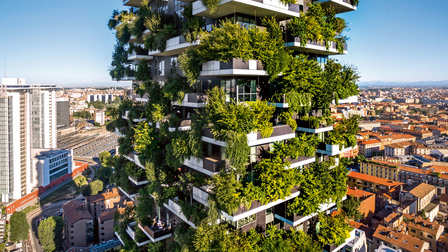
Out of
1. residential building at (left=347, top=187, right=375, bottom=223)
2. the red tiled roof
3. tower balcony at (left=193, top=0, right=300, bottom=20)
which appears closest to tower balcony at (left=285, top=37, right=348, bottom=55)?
tower balcony at (left=193, top=0, right=300, bottom=20)

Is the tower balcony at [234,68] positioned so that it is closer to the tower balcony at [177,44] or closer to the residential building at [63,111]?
the tower balcony at [177,44]

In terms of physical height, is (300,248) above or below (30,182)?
above

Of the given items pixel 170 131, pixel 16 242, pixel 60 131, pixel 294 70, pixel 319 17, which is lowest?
pixel 16 242


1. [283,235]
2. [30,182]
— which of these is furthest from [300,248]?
[30,182]

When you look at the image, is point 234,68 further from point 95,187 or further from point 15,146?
point 15,146

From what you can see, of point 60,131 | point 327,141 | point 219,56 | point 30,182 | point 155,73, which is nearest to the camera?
point 219,56

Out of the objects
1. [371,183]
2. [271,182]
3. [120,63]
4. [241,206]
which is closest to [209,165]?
[241,206]

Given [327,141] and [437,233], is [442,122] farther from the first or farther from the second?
[327,141]

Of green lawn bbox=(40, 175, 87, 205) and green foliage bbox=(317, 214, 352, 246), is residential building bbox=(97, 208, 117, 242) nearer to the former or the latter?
green lawn bbox=(40, 175, 87, 205)
